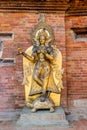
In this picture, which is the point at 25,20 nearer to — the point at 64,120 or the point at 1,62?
the point at 1,62

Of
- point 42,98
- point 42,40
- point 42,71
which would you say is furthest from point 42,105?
point 42,40

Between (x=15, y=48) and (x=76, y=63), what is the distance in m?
1.22

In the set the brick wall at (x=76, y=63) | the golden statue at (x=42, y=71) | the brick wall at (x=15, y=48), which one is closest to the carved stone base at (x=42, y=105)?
the golden statue at (x=42, y=71)

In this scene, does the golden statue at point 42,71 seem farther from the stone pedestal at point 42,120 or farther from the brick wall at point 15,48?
the brick wall at point 15,48

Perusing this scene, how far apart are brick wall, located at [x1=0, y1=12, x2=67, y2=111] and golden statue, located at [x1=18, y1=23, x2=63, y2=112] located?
0.47 m

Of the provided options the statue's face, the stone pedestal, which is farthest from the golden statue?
the stone pedestal

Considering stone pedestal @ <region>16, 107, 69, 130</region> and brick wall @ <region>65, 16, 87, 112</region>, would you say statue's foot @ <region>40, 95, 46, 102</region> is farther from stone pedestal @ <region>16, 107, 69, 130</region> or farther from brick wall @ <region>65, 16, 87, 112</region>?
brick wall @ <region>65, 16, 87, 112</region>

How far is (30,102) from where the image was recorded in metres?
5.36

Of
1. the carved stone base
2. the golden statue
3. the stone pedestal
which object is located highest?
the golden statue

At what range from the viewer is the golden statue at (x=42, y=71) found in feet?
17.1

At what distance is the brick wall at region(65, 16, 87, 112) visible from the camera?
237 inches

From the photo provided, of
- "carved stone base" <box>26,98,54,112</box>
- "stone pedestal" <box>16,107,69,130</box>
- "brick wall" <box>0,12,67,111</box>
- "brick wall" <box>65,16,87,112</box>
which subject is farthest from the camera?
"brick wall" <box>65,16,87,112</box>

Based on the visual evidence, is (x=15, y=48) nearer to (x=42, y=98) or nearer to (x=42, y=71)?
(x=42, y=71)

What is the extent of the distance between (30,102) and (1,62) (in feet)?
3.46
